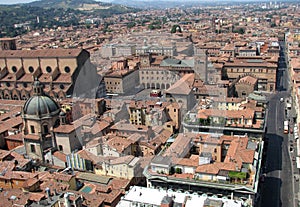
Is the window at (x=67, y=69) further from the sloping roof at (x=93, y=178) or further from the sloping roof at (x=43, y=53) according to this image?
the sloping roof at (x=93, y=178)

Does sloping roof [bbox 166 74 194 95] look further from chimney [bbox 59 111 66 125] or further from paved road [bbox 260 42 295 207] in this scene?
chimney [bbox 59 111 66 125]

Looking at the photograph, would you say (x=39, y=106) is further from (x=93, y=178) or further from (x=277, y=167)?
(x=277, y=167)

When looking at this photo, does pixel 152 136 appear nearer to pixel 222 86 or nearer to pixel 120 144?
pixel 120 144

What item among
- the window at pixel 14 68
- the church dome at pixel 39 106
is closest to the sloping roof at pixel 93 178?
the church dome at pixel 39 106

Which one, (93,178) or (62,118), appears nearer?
(93,178)

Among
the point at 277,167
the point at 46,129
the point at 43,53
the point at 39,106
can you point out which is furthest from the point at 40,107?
the point at 43,53

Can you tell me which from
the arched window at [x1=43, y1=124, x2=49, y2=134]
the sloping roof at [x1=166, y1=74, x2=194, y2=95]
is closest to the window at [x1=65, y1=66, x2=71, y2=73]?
the sloping roof at [x1=166, y1=74, x2=194, y2=95]

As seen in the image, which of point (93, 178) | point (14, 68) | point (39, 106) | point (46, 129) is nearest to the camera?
point (93, 178)

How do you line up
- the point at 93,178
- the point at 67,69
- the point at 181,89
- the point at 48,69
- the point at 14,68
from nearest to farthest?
the point at 93,178
the point at 181,89
the point at 67,69
the point at 48,69
the point at 14,68
